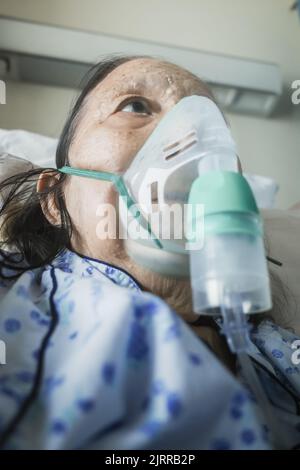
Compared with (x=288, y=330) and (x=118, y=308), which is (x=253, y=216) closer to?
(x=118, y=308)

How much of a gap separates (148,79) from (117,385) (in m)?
0.66

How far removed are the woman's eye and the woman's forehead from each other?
1.1 inches

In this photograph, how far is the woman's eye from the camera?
87 centimetres

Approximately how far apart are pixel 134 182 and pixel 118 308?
0.27m

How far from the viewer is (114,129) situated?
2.73ft

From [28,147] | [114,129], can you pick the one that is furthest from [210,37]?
[114,129]

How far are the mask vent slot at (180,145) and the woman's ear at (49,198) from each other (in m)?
0.34

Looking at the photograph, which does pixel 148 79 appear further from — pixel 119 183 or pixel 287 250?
pixel 287 250

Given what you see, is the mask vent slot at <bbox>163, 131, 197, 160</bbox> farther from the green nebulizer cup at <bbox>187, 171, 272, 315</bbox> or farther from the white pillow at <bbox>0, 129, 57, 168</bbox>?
the white pillow at <bbox>0, 129, 57, 168</bbox>

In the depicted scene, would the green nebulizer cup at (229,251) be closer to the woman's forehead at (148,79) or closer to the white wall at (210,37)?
the woman's forehead at (148,79)

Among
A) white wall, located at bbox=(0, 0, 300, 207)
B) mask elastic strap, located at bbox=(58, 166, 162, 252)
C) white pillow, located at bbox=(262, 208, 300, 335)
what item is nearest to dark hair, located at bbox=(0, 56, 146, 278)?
mask elastic strap, located at bbox=(58, 166, 162, 252)

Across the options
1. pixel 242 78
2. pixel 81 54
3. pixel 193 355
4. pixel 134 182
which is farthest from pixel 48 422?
pixel 242 78

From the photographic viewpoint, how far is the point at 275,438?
24.6 inches
